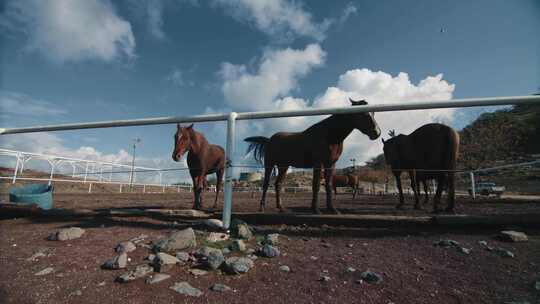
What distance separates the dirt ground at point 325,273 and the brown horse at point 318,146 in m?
1.31

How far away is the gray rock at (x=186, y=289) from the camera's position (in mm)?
1801

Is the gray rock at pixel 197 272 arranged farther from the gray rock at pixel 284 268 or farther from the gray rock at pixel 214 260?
the gray rock at pixel 284 268

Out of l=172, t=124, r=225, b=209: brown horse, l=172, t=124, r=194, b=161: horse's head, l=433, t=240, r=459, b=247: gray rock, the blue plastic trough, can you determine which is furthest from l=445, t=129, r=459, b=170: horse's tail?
the blue plastic trough

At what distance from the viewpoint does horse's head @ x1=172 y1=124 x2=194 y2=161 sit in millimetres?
4879

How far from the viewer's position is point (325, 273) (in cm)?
208

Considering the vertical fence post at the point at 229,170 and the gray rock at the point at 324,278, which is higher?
the vertical fence post at the point at 229,170

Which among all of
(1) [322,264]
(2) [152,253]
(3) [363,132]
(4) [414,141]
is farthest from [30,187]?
(4) [414,141]

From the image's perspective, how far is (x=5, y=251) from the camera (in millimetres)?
2779

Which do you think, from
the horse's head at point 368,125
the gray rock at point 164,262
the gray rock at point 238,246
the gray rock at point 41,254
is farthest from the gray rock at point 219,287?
the horse's head at point 368,125

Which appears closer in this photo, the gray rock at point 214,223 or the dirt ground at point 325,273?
the dirt ground at point 325,273

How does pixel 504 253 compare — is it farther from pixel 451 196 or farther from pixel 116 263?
pixel 116 263

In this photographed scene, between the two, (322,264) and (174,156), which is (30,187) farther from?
(322,264)

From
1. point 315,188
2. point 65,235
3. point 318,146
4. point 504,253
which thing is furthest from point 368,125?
point 65,235

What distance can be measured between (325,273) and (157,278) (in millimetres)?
1418
